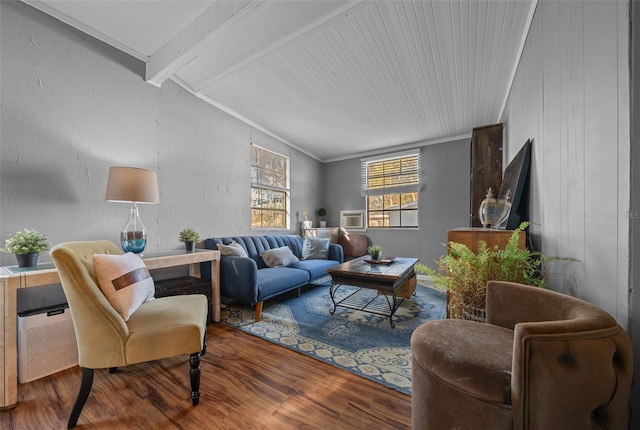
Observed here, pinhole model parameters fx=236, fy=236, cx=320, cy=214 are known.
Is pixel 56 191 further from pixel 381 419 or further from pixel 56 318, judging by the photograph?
pixel 381 419

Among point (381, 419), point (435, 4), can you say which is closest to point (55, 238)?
point (381, 419)

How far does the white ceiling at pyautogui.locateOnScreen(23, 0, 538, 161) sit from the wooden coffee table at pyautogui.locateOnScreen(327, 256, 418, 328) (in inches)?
84.5

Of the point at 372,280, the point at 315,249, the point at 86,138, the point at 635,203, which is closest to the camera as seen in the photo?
the point at 635,203

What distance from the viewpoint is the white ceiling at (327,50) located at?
188 centimetres

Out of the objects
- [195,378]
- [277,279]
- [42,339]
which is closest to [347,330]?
[277,279]

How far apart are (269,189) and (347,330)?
2858 millimetres

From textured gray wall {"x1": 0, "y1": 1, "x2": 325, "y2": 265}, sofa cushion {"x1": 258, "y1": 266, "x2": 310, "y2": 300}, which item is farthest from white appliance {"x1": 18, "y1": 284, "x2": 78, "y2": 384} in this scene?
sofa cushion {"x1": 258, "y1": 266, "x2": 310, "y2": 300}

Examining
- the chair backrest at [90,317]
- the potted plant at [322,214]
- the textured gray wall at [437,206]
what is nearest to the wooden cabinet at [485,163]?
the textured gray wall at [437,206]

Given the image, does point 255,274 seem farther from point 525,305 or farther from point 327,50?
point 327,50

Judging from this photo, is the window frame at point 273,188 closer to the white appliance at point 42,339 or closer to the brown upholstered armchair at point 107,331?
the white appliance at point 42,339

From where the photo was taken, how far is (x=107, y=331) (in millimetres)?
1242

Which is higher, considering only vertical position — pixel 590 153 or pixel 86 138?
pixel 86 138

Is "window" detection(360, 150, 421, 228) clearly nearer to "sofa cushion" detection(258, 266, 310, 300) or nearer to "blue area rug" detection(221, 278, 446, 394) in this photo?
"blue area rug" detection(221, 278, 446, 394)

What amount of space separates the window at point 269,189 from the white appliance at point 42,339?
95.1 inches
